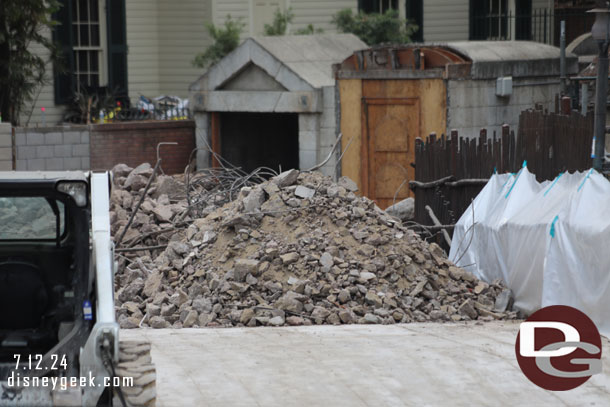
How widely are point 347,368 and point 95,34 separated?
15.6m

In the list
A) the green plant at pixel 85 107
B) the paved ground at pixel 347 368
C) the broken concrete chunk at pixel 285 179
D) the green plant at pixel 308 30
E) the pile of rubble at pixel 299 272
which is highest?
the green plant at pixel 308 30

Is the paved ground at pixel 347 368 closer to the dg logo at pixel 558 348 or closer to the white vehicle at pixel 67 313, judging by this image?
the dg logo at pixel 558 348

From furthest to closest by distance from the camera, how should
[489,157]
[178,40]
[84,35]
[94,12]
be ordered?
[178,40]
[94,12]
[84,35]
[489,157]

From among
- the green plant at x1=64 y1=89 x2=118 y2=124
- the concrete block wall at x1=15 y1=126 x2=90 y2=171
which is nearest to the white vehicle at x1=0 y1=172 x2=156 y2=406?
the concrete block wall at x1=15 y1=126 x2=90 y2=171

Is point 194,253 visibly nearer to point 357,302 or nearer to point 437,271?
point 357,302

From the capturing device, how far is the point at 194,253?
11.4 meters

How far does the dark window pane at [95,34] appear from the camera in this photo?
71.3 feet

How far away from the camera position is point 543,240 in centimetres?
1012

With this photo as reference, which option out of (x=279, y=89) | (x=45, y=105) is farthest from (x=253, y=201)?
(x=45, y=105)

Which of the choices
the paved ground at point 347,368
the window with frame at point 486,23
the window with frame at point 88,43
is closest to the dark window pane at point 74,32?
the window with frame at point 88,43

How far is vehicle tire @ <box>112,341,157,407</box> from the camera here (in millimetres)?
5793

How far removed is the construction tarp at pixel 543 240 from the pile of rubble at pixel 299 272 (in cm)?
44

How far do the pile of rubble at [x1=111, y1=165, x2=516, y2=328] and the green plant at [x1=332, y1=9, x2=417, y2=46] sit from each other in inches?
366

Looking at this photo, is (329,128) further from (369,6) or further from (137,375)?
(137,375)
